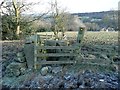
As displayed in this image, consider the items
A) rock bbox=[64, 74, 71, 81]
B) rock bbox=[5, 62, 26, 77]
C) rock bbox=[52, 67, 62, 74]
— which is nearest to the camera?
rock bbox=[64, 74, 71, 81]

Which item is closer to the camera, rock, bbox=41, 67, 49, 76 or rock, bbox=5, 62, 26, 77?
rock, bbox=41, 67, 49, 76

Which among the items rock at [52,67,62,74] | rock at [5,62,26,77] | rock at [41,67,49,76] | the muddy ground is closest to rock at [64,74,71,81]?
the muddy ground

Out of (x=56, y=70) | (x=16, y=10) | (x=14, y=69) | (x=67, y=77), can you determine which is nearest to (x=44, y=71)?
(x=56, y=70)

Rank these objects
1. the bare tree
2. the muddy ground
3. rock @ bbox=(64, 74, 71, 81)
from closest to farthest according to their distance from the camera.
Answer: the muddy ground < rock @ bbox=(64, 74, 71, 81) < the bare tree

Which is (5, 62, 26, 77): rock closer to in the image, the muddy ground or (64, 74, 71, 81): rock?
the muddy ground

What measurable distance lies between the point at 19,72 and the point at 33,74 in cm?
53

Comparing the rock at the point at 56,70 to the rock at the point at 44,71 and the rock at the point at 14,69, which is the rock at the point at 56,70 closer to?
the rock at the point at 44,71

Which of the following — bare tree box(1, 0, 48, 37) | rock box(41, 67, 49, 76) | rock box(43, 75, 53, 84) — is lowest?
rock box(43, 75, 53, 84)

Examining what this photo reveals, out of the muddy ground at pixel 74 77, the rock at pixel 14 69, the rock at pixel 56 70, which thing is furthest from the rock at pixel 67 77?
the rock at pixel 14 69

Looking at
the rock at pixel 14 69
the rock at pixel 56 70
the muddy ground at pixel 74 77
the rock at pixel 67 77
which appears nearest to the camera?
the muddy ground at pixel 74 77

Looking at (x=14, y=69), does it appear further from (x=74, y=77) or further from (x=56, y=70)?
(x=74, y=77)

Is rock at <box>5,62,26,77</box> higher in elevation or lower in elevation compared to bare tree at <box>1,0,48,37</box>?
lower

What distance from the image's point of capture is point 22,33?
23.7 meters

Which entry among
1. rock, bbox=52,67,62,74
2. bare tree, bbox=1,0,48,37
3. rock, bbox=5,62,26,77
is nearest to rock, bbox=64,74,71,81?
rock, bbox=52,67,62,74
